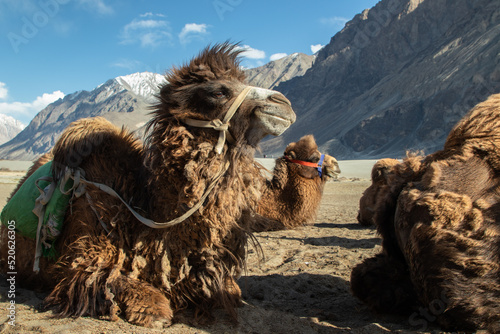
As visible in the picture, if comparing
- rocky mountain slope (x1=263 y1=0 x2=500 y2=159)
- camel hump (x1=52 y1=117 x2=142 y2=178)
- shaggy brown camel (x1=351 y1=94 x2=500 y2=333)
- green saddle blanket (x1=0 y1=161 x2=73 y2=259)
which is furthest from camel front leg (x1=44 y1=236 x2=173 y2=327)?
rocky mountain slope (x1=263 y1=0 x2=500 y2=159)

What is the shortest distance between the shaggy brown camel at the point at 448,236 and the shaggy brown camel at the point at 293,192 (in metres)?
3.87

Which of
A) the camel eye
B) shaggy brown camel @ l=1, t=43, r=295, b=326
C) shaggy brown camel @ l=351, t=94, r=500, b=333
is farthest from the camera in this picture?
the camel eye

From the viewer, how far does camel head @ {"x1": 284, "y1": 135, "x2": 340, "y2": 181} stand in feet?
22.8

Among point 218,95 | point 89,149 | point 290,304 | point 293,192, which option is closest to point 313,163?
point 293,192

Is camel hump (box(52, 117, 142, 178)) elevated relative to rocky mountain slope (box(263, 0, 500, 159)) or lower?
lower

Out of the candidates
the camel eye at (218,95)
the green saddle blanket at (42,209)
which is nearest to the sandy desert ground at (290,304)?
the green saddle blanket at (42,209)

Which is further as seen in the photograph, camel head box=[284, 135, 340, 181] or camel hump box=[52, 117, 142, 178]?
camel head box=[284, 135, 340, 181]

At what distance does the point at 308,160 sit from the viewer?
23.2ft

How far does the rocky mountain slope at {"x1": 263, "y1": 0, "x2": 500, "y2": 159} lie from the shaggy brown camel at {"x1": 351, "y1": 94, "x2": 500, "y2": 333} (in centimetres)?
5392

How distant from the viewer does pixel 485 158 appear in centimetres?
253

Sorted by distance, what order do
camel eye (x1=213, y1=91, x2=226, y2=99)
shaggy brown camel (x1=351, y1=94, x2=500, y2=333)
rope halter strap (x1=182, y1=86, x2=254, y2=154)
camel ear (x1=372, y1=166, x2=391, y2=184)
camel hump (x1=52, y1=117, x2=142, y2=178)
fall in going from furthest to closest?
camel ear (x1=372, y1=166, x2=391, y2=184) < camel hump (x1=52, y1=117, x2=142, y2=178) < camel eye (x1=213, y1=91, x2=226, y2=99) < rope halter strap (x1=182, y1=86, x2=254, y2=154) < shaggy brown camel (x1=351, y1=94, x2=500, y2=333)

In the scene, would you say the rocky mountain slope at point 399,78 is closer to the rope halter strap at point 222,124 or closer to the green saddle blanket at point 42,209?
the rope halter strap at point 222,124

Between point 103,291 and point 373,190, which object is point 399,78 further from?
point 103,291

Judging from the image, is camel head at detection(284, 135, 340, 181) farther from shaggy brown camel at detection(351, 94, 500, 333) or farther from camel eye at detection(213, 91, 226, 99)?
camel eye at detection(213, 91, 226, 99)
